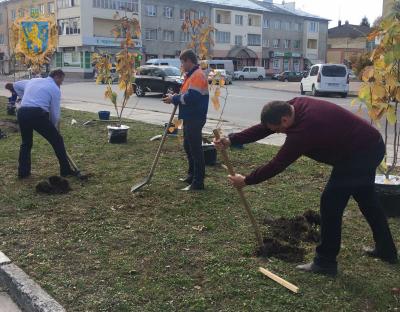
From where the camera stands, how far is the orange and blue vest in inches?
223

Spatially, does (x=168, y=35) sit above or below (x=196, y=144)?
above

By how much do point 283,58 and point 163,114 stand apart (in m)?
59.9

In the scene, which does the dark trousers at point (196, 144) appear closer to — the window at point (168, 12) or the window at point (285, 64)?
the window at point (168, 12)

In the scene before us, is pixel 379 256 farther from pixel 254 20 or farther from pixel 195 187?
pixel 254 20

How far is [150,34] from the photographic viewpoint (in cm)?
5881

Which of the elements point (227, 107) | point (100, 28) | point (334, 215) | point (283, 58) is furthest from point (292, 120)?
point (283, 58)

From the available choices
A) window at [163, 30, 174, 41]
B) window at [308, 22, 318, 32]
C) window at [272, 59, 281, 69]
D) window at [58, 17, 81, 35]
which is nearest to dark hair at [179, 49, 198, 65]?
window at [58, 17, 81, 35]

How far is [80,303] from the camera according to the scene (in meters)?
3.37

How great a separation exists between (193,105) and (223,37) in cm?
6166

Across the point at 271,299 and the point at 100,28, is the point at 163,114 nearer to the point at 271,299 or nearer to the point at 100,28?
the point at 271,299

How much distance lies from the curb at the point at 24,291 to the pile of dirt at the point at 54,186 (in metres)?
2.04

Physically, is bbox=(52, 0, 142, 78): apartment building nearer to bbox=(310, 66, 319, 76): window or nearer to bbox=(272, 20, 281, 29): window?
bbox=(272, 20, 281, 29): window

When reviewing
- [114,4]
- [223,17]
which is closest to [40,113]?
[114,4]

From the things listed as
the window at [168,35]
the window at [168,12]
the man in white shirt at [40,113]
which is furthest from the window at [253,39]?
the man in white shirt at [40,113]
